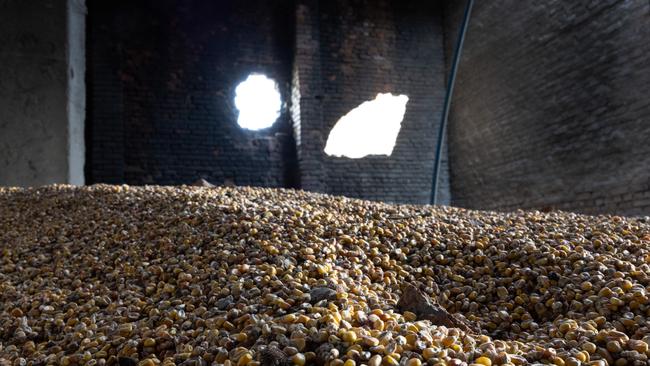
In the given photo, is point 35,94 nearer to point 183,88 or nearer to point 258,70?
point 183,88

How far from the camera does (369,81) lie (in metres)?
8.77

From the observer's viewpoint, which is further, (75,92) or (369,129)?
(369,129)

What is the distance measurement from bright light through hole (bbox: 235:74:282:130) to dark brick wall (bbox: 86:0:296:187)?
0.12m

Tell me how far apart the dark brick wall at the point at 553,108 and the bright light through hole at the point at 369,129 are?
Result: 3.75 feet

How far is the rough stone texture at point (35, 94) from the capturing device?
196 inches

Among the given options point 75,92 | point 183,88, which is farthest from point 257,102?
point 75,92

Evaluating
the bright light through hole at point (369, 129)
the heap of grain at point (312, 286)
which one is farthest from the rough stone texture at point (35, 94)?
the bright light through hole at point (369, 129)

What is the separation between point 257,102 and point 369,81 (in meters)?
2.03

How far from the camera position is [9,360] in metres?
1.47

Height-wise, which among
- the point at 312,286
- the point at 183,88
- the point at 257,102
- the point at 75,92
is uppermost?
the point at 183,88

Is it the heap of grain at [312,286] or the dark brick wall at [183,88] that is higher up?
the dark brick wall at [183,88]

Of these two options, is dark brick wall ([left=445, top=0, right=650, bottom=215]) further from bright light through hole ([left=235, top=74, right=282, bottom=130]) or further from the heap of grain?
bright light through hole ([left=235, top=74, right=282, bottom=130])

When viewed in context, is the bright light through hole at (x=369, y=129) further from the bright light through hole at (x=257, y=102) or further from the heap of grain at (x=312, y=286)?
the heap of grain at (x=312, y=286)

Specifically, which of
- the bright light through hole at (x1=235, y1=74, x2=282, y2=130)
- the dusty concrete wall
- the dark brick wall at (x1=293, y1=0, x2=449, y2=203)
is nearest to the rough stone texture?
the dusty concrete wall
